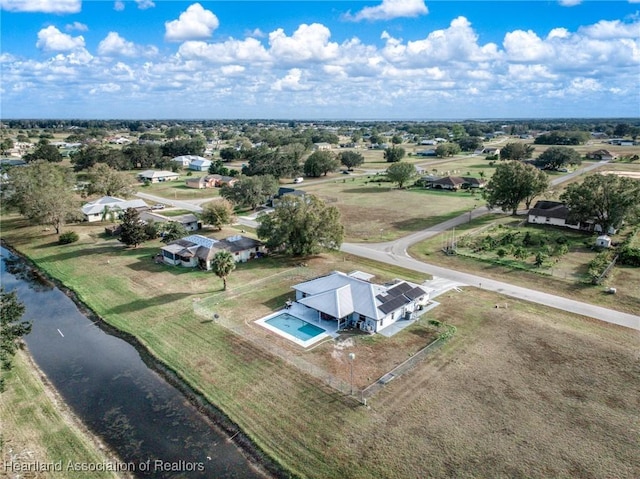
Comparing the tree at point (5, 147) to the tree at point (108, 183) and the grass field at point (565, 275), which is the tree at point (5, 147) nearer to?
the tree at point (108, 183)

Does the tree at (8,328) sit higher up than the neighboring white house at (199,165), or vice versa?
the neighboring white house at (199,165)

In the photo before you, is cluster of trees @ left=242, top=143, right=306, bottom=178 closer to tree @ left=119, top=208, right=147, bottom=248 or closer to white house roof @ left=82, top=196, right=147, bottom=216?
white house roof @ left=82, top=196, right=147, bottom=216

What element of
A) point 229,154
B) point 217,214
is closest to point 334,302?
point 217,214

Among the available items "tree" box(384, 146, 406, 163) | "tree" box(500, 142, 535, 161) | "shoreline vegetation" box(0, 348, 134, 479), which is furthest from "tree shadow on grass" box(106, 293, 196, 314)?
"tree" box(500, 142, 535, 161)

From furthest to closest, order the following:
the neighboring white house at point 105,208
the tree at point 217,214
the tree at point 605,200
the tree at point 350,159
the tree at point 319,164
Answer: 1. the tree at point 350,159
2. the tree at point 319,164
3. the neighboring white house at point 105,208
4. the tree at point 217,214
5. the tree at point 605,200

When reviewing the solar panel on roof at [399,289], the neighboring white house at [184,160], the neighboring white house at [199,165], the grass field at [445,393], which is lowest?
the grass field at [445,393]

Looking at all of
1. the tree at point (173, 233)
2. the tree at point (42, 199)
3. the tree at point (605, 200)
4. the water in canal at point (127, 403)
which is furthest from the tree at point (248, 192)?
the tree at point (605, 200)
